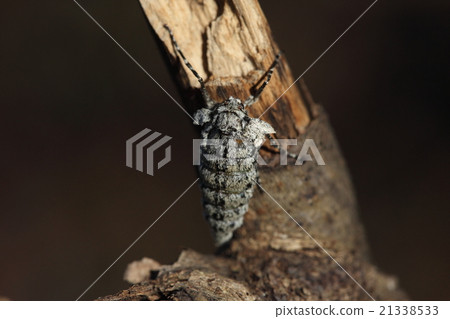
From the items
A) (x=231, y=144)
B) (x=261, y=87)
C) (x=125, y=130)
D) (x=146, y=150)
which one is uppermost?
(x=261, y=87)

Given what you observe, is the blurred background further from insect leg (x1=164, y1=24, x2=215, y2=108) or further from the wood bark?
insect leg (x1=164, y1=24, x2=215, y2=108)

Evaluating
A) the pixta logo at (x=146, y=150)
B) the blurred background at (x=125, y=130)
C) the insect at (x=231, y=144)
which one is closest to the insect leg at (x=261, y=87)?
the insect at (x=231, y=144)

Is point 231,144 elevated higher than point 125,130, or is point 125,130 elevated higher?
point 231,144

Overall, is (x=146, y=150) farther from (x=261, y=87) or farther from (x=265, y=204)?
(x=261, y=87)

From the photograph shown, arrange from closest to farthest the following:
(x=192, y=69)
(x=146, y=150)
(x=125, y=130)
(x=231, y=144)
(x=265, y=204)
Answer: (x=192, y=69) → (x=231, y=144) → (x=265, y=204) → (x=146, y=150) → (x=125, y=130)

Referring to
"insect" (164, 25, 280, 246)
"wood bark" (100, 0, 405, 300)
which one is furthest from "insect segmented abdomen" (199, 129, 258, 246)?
"wood bark" (100, 0, 405, 300)

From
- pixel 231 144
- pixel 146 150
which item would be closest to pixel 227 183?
pixel 231 144
